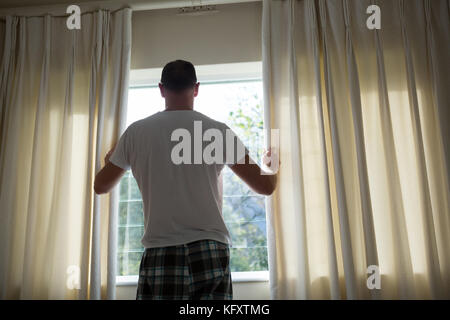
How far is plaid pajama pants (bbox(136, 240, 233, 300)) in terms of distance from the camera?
116cm

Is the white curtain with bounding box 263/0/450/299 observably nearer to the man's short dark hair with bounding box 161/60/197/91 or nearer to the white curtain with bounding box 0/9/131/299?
the man's short dark hair with bounding box 161/60/197/91

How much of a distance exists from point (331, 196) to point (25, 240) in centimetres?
176

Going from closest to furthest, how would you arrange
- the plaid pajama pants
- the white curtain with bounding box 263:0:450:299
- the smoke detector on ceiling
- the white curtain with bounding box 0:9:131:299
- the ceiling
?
1. the plaid pajama pants
2. the white curtain with bounding box 263:0:450:299
3. the white curtain with bounding box 0:9:131:299
4. the smoke detector on ceiling
5. the ceiling

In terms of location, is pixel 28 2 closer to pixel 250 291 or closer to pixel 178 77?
pixel 178 77

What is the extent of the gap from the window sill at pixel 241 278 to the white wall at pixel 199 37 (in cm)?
133

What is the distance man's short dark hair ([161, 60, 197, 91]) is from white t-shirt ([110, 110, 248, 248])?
4.2 inches

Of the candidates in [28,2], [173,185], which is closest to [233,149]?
[173,185]

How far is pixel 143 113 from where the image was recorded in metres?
2.47

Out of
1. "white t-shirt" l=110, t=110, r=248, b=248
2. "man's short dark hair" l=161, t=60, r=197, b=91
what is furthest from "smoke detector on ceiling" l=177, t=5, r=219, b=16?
"white t-shirt" l=110, t=110, r=248, b=248

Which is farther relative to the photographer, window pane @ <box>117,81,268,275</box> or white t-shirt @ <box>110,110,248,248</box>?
window pane @ <box>117,81,268,275</box>
